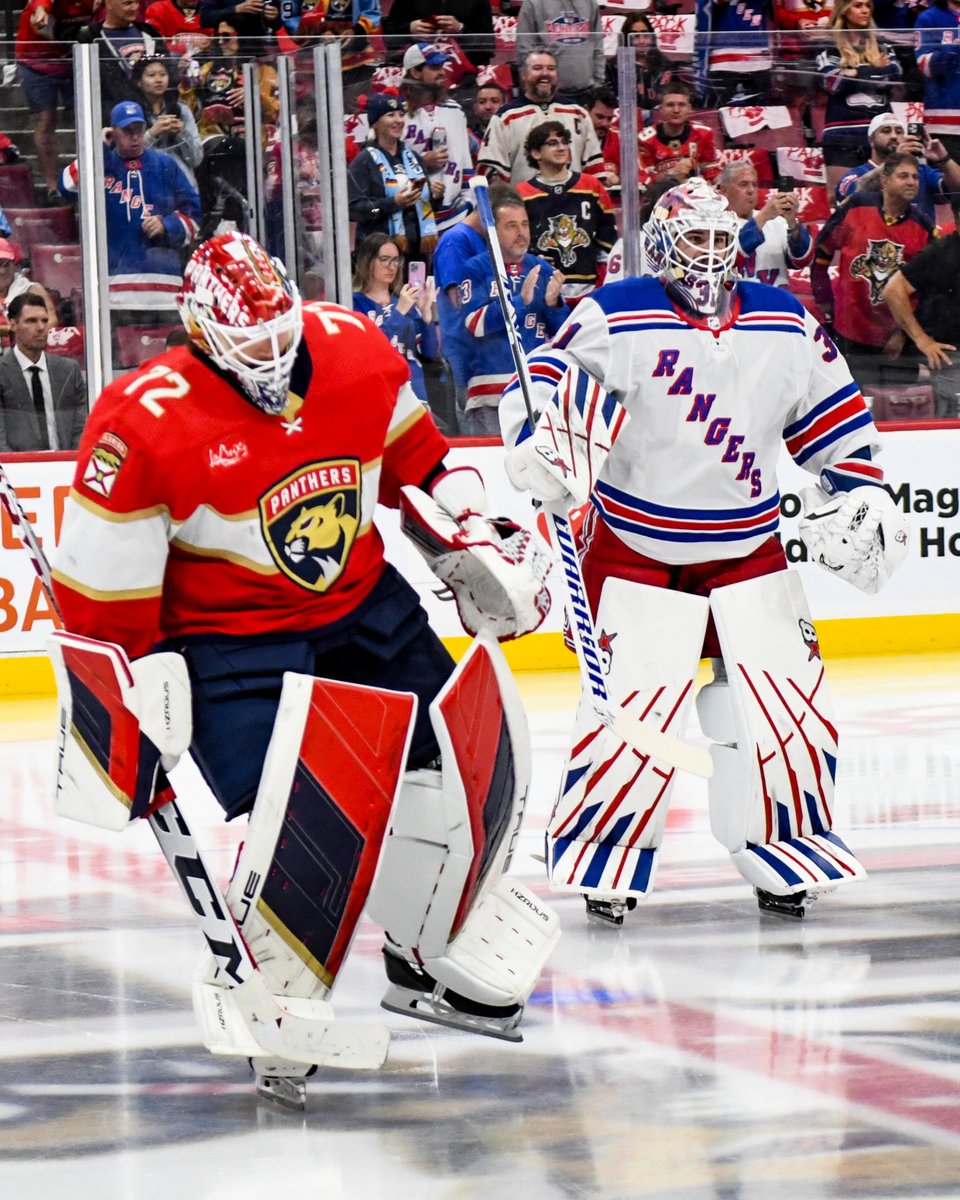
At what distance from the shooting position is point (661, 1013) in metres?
3.41

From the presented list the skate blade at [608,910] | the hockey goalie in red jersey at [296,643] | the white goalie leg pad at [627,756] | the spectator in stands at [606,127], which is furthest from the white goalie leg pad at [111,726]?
the spectator in stands at [606,127]

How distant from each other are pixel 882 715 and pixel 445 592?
10.1 feet

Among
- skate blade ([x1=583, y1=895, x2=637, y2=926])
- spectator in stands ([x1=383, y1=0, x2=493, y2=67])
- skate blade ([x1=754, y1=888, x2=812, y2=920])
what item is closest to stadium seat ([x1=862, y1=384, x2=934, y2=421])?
spectator in stands ([x1=383, y1=0, x2=493, y2=67])

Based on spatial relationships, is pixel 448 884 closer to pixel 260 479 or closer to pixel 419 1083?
pixel 419 1083

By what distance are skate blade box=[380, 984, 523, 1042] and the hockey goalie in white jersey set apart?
76cm

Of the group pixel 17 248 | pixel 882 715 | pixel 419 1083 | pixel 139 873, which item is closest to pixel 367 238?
pixel 17 248

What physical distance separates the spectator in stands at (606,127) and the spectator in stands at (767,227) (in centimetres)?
40

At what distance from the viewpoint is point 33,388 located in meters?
6.74

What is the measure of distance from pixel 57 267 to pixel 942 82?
10.4 feet

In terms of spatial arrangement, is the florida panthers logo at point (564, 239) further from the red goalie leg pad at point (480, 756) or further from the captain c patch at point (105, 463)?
the captain c patch at point (105, 463)

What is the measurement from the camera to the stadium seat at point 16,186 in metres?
6.64

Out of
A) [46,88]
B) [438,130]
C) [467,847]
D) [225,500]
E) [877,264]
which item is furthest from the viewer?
[877,264]

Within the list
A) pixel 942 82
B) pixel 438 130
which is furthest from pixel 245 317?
pixel 942 82

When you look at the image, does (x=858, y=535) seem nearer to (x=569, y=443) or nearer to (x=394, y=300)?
(x=569, y=443)
